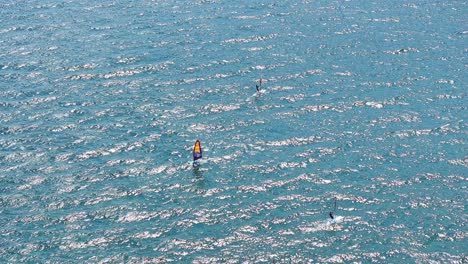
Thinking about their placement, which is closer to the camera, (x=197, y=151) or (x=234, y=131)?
(x=197, y=151)

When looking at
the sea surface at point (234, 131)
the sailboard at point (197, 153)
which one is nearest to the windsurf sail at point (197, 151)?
the sailboard at point (197, 153)

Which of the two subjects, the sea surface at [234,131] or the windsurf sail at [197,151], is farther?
the windsurf sail at [197,151]

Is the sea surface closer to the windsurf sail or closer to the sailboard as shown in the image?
the sailboard

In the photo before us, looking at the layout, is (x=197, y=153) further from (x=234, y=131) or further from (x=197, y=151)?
(x=234, y=131)

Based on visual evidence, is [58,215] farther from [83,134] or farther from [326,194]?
[326,194]

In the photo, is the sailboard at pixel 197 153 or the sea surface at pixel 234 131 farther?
the sailboard at pixel 197 153

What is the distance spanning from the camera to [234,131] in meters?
98.2

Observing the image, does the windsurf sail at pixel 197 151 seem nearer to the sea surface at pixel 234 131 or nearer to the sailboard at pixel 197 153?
the sailboard at pixel 197 153

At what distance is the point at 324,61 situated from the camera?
386ft

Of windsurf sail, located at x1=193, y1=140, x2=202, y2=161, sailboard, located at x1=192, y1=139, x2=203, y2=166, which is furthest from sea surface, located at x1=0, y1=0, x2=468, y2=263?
windsurf sail, located at x1=193, y1=140, x2=202, y2=161

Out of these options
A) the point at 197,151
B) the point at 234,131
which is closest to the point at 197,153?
the point at 197,151

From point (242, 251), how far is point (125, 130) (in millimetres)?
33358

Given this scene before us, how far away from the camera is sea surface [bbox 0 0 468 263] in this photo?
77438mm

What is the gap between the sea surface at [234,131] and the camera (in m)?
77.4
